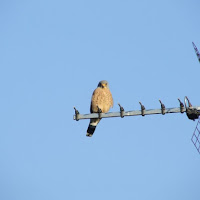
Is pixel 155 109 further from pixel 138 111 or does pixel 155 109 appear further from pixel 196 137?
pixel 196 137

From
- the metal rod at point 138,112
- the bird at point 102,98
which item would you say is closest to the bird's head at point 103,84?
the bird at point 102,98

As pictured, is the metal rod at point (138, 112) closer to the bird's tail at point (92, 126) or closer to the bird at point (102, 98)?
the bird's tail at point (92, 126)

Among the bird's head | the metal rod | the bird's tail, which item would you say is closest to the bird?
the bird's head

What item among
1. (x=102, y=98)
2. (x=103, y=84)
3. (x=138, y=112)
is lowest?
(x=138, y=112)

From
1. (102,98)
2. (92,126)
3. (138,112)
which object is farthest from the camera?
(102,98)

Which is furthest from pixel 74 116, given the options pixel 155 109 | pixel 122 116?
pixel 155 109

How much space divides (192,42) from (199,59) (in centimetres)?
51

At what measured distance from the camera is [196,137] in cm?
1021

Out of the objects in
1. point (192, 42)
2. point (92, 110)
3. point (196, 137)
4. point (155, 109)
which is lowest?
point (196, 137)

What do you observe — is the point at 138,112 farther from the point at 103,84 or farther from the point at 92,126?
the point at 103,84

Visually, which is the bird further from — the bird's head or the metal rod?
the metal rod

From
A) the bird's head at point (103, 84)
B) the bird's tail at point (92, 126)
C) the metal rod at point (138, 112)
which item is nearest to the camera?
the metal rod at point (138, 112)

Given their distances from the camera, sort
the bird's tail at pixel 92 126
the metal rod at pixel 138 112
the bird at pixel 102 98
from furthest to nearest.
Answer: the bird at pixel 102 98
the bird's tail at pixel 92 126
the metal rod at pixel 138 112

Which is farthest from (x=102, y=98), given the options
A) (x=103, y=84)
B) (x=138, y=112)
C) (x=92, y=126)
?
(x=138, y=112)
